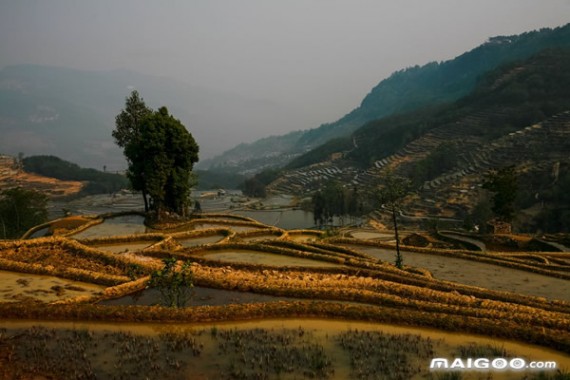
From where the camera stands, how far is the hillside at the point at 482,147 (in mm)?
95625

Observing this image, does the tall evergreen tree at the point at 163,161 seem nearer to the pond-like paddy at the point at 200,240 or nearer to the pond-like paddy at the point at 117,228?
the pond-like paddy at the point at 117,228

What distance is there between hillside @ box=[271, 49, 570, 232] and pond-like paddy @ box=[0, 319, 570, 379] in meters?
85.3

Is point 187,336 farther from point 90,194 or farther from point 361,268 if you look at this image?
point 90,194

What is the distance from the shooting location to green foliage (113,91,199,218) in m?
38.9

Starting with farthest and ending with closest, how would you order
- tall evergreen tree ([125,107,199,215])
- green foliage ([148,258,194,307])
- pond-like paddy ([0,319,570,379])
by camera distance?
tall evergreen tree ([125,107,199,215])
green foliage ([148,258,194,307])
pond-like paddy ([0,319,570,379])

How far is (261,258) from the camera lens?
77.9ft

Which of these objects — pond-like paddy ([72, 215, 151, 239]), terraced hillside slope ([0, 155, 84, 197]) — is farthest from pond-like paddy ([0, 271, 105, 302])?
terraced hillside slope ([0, 155, 84, 197])

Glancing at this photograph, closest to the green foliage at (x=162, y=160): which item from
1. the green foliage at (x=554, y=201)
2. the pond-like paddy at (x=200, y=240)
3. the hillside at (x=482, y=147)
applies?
the pond-like paddy at (x=200, y=240)

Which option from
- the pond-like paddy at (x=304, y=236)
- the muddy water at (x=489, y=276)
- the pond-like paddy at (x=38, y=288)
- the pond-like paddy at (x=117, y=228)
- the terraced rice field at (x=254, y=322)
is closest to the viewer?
the terraced rice field at (x=254, y=322)

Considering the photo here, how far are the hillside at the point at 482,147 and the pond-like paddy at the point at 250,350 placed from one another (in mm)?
85319

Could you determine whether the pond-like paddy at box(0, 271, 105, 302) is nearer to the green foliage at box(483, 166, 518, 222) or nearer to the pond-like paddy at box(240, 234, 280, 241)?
the pond-like paddy at box(240, 234, 280, 241)

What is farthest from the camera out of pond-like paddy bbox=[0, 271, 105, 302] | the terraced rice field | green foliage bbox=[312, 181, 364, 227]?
green foliage bbox=[312, 181, 364, 227]

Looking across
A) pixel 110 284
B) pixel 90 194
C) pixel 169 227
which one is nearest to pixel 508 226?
pixel 169 227

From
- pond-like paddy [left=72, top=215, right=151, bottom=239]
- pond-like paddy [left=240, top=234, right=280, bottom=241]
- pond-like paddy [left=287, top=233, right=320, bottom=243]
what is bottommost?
pond-like paddy [left=287, top=233, right=320, bottom=243]
